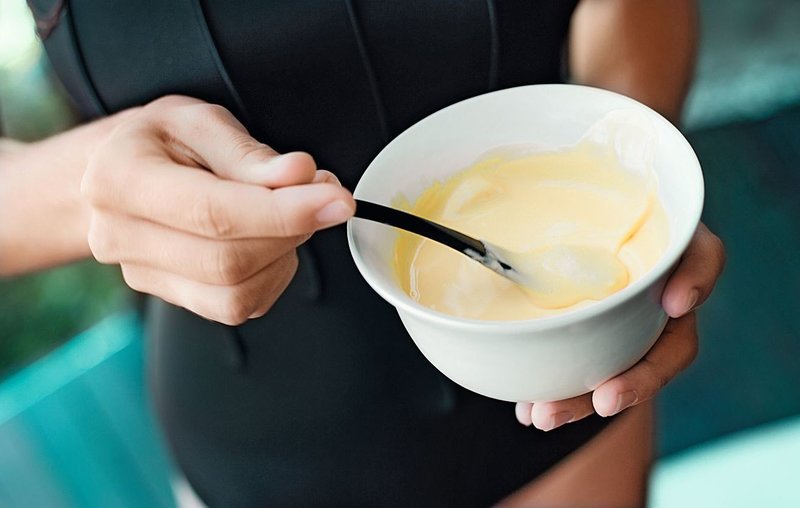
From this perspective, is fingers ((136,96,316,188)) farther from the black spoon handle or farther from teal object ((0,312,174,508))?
teal object ((0,312,174,508))

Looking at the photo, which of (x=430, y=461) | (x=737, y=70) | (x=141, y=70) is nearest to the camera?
(x=141, y=70)

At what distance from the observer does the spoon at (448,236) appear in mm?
522

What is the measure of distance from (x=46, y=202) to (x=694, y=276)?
1.62ft

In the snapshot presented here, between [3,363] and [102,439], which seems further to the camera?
[3,363]

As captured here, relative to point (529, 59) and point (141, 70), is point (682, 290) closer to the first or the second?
point (529, 59)

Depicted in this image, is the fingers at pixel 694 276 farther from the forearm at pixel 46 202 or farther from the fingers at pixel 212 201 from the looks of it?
the forearm at pixel 46 202

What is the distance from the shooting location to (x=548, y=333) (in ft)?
1.56

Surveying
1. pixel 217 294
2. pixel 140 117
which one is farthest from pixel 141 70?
pixel 217 294

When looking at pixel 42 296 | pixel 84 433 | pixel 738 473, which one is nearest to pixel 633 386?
pixel 738 473

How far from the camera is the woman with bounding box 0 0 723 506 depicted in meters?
0.55

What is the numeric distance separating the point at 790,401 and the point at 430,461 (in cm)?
103

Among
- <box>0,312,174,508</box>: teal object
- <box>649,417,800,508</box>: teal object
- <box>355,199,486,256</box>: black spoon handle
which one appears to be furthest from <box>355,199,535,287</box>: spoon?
<box>0,312,174,508</box>: teal object

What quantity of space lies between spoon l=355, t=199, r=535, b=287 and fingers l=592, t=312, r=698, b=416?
90 mm

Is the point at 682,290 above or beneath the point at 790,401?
above
